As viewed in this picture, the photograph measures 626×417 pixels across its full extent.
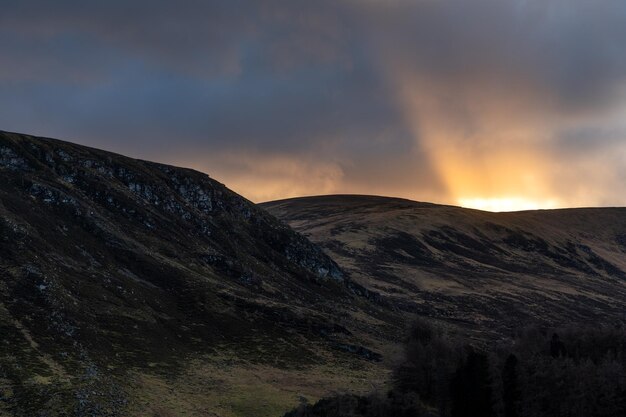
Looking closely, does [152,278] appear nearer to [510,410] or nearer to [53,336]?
[53,336]

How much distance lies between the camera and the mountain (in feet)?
221

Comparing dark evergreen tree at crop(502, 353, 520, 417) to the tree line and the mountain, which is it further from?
the mountain

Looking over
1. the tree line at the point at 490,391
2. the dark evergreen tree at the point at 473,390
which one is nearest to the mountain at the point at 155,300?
the tree line at the point at 490,391

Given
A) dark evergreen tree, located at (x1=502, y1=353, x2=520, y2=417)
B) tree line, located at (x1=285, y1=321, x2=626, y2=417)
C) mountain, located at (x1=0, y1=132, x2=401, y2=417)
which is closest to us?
tree line, located at (x1=285, y1=321, x2=626, y2=417)

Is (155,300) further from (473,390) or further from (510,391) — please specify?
(510,391)

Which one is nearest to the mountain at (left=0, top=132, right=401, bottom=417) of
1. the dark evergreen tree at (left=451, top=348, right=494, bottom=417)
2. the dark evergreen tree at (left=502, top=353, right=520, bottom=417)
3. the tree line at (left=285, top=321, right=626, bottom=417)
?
the tree line at (left=285, top=321, right=626, bottom=417)

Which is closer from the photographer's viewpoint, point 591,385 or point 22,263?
point 591,385

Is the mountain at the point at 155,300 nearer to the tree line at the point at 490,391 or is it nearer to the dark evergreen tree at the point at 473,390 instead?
the tree line at the point at 490,391

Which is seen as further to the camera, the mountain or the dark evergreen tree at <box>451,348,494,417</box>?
the mountain

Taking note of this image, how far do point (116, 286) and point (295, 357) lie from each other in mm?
36936

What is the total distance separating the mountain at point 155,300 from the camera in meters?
67.4

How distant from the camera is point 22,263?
90.8 metres

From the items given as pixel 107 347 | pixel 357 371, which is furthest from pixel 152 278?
pixel 357 371

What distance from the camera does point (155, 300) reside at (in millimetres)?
103750
